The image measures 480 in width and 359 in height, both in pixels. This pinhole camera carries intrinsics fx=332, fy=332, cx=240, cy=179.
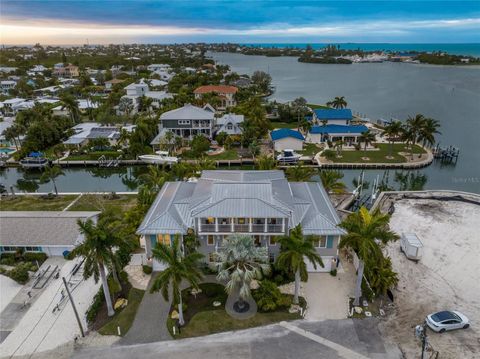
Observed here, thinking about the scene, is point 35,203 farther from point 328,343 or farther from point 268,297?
point 328,343

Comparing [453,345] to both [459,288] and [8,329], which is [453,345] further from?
[8,329]

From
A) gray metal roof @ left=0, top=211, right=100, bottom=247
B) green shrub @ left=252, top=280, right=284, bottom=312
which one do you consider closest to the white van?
green shrub @ left=252, top=280, right=284, bottom=312

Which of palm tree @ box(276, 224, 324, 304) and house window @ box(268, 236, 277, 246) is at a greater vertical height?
palm tree @ box(276, 224, 324, 304)

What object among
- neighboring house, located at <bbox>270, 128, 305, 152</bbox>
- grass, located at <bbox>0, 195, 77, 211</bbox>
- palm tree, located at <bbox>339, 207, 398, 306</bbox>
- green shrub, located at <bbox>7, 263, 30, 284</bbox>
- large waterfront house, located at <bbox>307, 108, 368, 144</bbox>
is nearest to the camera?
palm tree, located at <bbox>339, 207, 398, 306</bbox>

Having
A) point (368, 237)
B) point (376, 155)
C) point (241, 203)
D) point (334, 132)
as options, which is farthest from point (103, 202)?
point (376, 155)

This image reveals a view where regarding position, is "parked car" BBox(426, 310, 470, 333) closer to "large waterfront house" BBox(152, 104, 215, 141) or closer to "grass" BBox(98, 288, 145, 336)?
"grass" BBox(98, 288, 145, 336)

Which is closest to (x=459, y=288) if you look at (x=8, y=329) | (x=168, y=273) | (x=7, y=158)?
(x=168, y=273)
